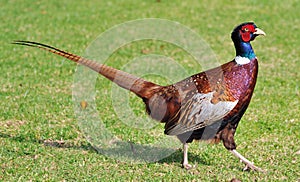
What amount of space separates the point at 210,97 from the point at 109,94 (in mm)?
2917

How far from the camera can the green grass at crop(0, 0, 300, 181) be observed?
5931 mm

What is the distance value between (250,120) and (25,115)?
314cm

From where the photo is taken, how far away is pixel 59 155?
6.20 meters

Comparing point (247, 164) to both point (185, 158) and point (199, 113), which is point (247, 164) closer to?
point (185, 158)

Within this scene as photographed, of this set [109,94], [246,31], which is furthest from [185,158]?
[109,94]

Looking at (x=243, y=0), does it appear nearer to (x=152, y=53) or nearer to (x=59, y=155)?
(x=152, y=53)

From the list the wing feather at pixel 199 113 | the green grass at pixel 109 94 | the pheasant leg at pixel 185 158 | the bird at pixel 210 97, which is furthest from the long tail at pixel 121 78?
the green grass at pixel 109 94

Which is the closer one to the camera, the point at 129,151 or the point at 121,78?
the point at 121,78

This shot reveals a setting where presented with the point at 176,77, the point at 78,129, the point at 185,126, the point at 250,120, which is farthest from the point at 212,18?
the point at 185,126

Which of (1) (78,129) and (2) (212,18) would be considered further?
(2) (212,18)

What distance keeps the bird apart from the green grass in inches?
18.1

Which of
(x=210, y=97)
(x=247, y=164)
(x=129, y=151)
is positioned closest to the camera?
(x=210, y=97)

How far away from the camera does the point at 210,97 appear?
18.6ft

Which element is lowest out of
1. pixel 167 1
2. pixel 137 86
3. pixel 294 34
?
pixel 137 86
